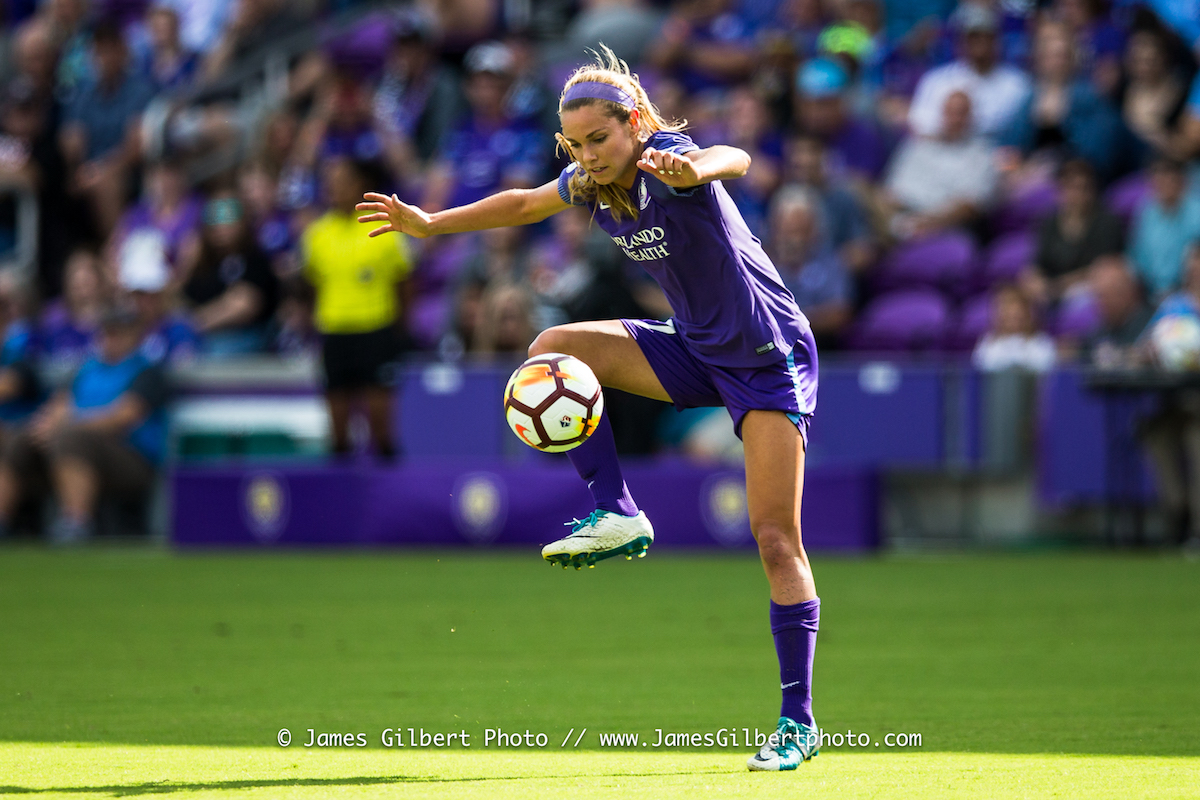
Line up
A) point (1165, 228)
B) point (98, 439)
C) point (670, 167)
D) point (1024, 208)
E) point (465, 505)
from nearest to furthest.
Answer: point (670, 167), point (1165, 228), point (465, 505), point (1024, 208), point (98, 439)

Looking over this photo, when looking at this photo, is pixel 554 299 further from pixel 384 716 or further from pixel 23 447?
pixel 384 716

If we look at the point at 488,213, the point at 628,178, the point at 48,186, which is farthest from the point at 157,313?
the point at 628,178

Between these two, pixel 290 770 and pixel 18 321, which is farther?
pixel 18 321

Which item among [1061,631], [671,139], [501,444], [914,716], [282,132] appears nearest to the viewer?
[671,139]

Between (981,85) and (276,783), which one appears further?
(981,85)

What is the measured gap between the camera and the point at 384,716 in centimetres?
566

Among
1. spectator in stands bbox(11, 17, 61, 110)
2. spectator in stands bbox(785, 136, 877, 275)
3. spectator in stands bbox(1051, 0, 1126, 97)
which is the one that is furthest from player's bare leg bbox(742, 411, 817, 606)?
spectator in stands bbox(11, 17, 61, 110)

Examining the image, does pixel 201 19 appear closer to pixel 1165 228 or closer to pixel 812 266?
pixel 812 266

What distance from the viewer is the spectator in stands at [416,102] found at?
1653 centimetres

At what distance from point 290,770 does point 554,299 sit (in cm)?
914

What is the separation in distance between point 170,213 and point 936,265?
26.4ft

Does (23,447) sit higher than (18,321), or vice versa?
(18,321)

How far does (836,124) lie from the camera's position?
1452 centimetres

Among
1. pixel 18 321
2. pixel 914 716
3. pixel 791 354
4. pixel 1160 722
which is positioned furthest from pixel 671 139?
pixel 18 321
